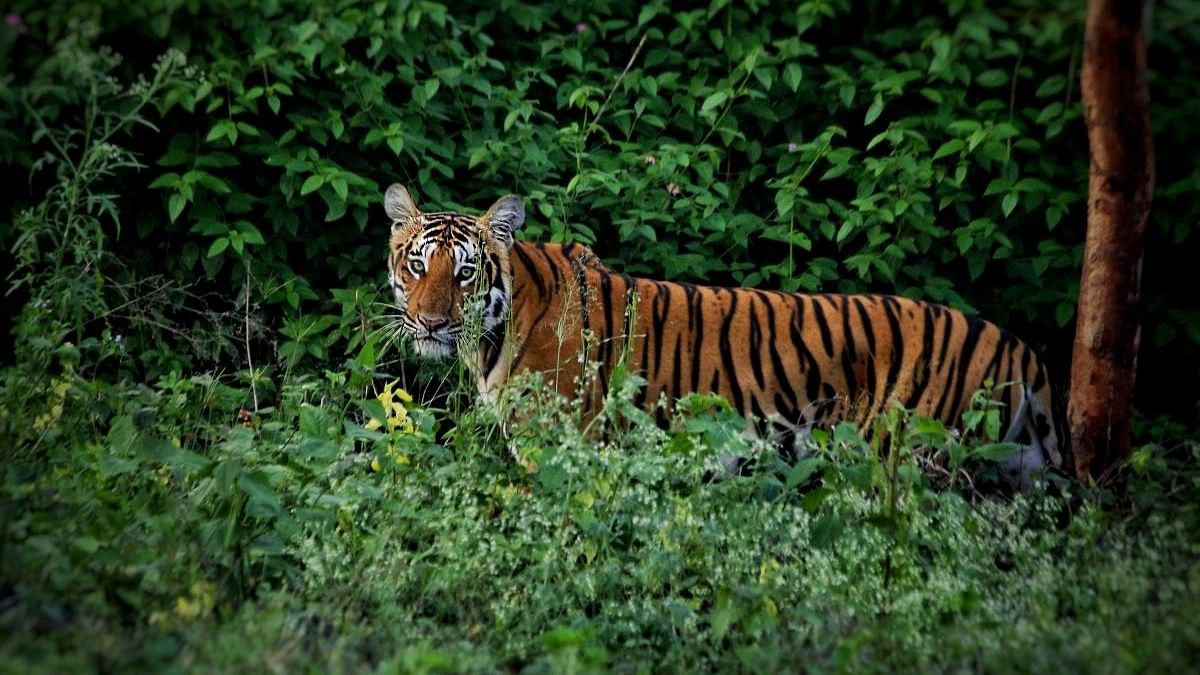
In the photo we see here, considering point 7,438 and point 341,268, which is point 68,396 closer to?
point 7,438

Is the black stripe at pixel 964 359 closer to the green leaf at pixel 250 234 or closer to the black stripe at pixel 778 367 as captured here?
the black stripe at pixel 778 367

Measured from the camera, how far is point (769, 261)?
261 inches

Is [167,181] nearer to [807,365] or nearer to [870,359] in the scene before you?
[807,365]

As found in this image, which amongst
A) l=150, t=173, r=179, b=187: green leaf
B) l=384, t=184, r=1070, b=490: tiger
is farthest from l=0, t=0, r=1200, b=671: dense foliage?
l=384, t=184, r=1070, b=490: tiger

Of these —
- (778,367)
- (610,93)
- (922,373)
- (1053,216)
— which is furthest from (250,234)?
(1053,216)

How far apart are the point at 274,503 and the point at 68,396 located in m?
1.00

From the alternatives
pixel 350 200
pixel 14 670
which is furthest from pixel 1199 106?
pixel 14 670

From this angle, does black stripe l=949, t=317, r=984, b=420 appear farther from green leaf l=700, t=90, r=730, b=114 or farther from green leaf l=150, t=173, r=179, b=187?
green leaf l=150, t=173, r=179, b=187

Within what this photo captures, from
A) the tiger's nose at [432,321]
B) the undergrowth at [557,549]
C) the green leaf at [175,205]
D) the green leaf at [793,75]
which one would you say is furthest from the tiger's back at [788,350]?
the green leaf at [175,205]

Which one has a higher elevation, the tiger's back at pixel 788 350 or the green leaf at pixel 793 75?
the green leaf at pixel 793 75

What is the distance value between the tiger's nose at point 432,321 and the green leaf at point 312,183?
37.1 inches

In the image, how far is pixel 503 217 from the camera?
17.9 feet

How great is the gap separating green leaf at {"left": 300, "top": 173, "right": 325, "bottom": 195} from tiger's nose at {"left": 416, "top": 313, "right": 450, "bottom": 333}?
0.94 meters

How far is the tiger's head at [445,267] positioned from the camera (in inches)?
205
